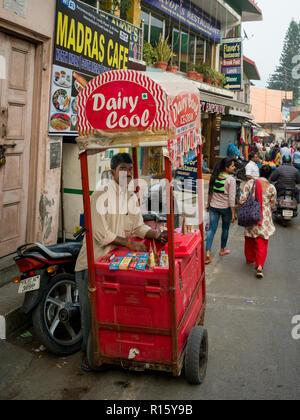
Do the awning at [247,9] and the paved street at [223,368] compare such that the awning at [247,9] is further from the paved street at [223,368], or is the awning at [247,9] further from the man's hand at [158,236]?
the man's hand at [158,236]

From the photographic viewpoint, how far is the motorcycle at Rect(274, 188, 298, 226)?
10.8 metres

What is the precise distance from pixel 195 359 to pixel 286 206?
804cm

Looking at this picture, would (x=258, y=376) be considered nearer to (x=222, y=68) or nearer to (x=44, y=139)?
(x=44, y=139)

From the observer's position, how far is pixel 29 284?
13.2ft

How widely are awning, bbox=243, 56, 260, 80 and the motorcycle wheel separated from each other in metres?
27.8

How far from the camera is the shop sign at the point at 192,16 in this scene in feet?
50.4

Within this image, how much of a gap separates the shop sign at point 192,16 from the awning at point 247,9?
157 centimetres

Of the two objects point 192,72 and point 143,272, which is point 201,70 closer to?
point 192,72

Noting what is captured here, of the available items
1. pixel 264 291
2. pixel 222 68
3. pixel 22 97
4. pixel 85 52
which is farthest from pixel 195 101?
pixel 222 68

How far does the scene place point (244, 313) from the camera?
532 cm

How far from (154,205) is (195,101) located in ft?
8.41

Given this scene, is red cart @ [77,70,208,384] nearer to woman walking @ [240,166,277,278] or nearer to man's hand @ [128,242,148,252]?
man's hand @ [128,242,148,252]

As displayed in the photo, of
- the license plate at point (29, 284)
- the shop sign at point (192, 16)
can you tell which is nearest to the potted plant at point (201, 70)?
the shop sign at point (192, 16)

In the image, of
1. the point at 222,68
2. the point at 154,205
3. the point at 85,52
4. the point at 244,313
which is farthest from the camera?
the point at 222,68
